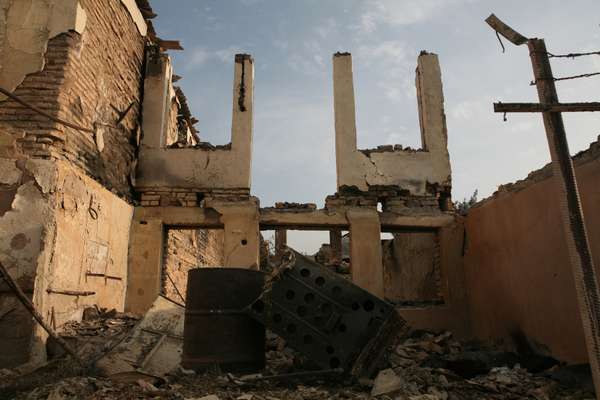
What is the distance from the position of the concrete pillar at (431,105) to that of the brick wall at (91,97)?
5.36m

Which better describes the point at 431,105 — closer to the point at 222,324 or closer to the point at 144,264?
the point at 144,264

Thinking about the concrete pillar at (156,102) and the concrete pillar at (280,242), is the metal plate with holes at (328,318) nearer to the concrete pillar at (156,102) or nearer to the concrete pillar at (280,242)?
the concrete pillar at (156,102)

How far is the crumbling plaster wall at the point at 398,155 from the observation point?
8562mm

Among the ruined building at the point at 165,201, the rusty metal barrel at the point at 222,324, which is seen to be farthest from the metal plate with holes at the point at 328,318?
the ruined building at the point at 165,201

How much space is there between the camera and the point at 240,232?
7.89 metres

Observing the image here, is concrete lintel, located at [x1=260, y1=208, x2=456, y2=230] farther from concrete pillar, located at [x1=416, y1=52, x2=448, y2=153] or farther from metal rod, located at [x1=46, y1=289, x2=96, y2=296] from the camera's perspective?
metal rod, located at [x1=46, y1=289, x2=96, y2=296]

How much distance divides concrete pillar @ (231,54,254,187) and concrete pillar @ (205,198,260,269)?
1.84 feet

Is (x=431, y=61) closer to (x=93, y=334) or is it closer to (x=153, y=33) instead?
(x=153, y=33)

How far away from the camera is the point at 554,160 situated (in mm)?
4078

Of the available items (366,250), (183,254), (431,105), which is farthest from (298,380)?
(183,254)

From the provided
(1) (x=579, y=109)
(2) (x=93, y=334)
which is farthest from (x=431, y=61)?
(2) (x=93, y=334)

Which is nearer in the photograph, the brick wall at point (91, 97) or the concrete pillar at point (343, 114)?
the brick wall at point (91, 97)

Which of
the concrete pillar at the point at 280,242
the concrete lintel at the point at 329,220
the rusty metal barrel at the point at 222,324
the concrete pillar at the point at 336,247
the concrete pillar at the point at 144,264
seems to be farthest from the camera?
the concrete pillar at the point at 280,242

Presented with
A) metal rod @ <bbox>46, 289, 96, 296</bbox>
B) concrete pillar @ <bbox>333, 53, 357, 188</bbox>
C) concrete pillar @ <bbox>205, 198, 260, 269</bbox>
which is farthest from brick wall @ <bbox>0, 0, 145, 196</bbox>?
concrete pillar @ <bbox>333, 53, 357, 188</bbox>
